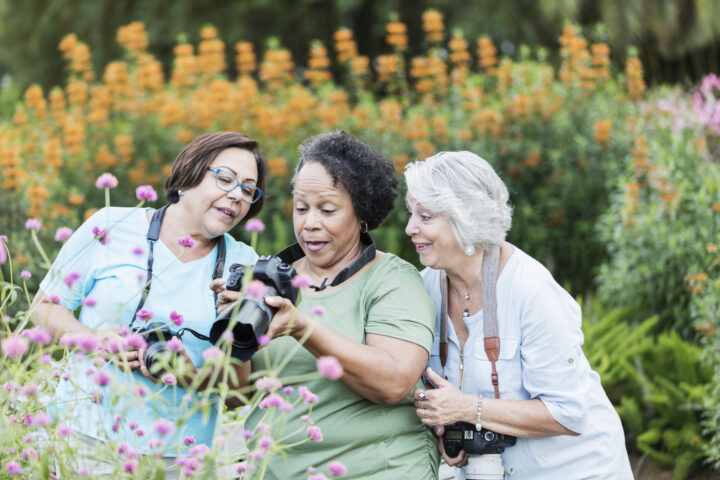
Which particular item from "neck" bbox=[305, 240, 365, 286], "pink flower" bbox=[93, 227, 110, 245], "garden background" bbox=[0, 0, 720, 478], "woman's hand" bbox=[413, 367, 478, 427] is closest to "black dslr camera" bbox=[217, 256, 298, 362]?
"pink flower" bbox=[93, 227, 110, 245]

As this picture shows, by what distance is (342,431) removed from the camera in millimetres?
2287

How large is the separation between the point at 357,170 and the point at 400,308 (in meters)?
0.47

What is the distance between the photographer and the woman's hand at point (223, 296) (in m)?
1.95

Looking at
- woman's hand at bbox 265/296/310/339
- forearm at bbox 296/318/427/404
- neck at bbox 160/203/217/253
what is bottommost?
forearm at bbox 296/318/427/404

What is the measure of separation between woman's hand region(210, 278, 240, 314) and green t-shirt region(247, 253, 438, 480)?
9.8 inches

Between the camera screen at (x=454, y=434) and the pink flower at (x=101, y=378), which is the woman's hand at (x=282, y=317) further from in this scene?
the camera screen at (x=454, y=434)

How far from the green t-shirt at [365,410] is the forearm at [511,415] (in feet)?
0.63

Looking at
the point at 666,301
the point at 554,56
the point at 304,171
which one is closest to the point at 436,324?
the point at 304,171

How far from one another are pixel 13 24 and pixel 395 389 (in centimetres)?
1123

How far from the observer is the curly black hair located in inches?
96.5

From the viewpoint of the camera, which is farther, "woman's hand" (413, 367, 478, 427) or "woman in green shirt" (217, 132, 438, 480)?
"woman's hand" (413, 367, 478, 427)

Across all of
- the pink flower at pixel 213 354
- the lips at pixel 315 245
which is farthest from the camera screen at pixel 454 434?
the pink flower at pixel 213 354

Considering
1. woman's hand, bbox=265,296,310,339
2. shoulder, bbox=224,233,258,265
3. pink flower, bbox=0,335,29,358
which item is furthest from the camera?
shoulder, bbox=224,233,258,265

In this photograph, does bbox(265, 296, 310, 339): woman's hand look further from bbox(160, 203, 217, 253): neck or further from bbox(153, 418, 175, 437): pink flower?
bbox(160, 203, 217, 253): neck
